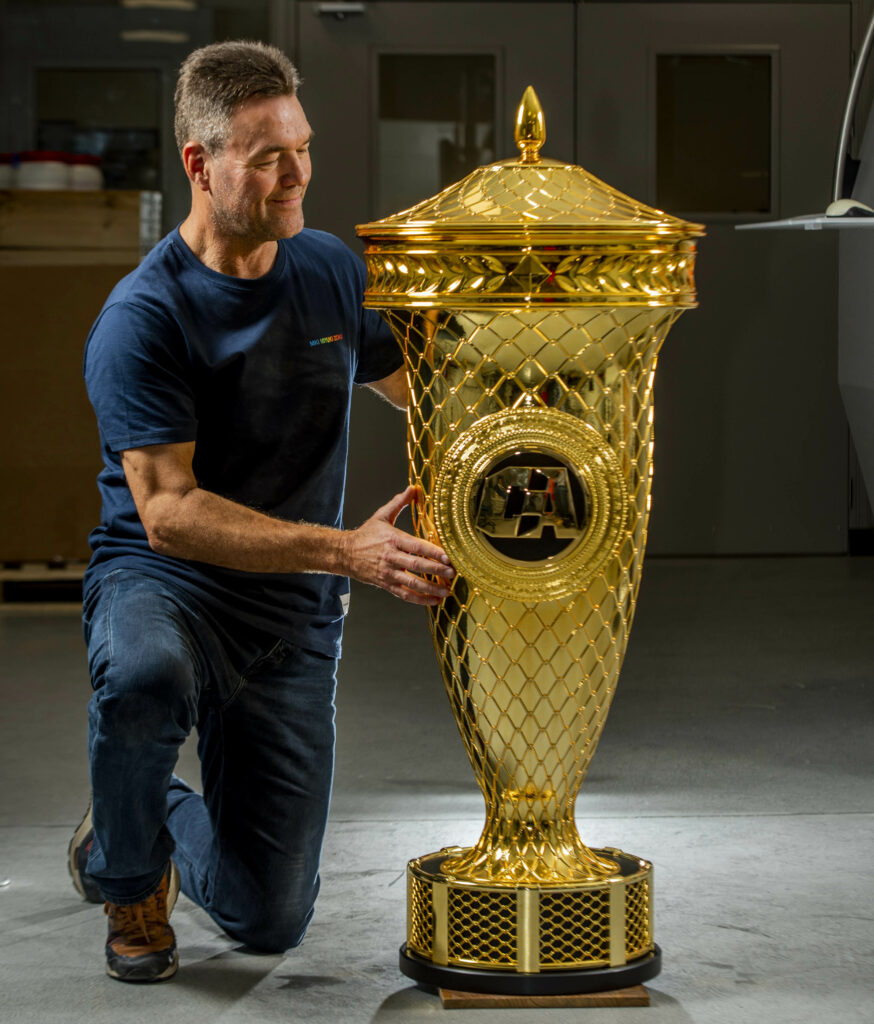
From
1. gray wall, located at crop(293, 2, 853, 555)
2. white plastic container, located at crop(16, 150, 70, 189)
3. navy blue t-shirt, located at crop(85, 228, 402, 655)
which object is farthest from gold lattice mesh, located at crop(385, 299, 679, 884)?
gray wall, located at crop(293, 2, 853, 555)

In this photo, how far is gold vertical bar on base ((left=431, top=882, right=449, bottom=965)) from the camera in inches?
68.1

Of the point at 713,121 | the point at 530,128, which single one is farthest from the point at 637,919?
the point at 713,121

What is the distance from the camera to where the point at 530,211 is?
164 centimetres

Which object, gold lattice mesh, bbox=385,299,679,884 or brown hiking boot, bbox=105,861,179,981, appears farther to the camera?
brown hiking boot, bbox=105,861,179,981

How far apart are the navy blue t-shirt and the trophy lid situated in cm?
25

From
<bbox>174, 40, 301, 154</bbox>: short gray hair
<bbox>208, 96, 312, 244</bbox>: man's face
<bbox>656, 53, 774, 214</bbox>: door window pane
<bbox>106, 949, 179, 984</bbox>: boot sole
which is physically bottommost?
<bbox>106, 949, 179, 984</bbox>: boot sole

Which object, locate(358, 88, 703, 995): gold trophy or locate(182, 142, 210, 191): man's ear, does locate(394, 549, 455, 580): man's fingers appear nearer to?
locate(358, 88, 703, 995): gold trophy

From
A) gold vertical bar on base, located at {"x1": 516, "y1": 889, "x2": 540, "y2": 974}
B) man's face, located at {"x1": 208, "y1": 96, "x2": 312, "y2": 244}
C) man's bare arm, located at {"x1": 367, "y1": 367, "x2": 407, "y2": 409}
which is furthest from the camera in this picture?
man's bare arm, located at {"x1": 367, "y1": 367, "x2": 407, "y2": 409}

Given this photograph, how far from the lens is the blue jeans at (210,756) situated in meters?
1.75

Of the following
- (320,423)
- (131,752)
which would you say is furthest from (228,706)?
(320,423)

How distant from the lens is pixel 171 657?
1.75 metres

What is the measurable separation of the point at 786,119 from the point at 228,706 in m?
4.58

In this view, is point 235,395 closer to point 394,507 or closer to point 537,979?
point 394,507

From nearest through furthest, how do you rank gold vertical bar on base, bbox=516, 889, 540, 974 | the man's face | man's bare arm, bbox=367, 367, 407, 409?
1. gold vertical bar on base, bbox=516, 889, 540, 974
2. the man's face
3. man's bare arm, bbox=367, 367, 407, 409
